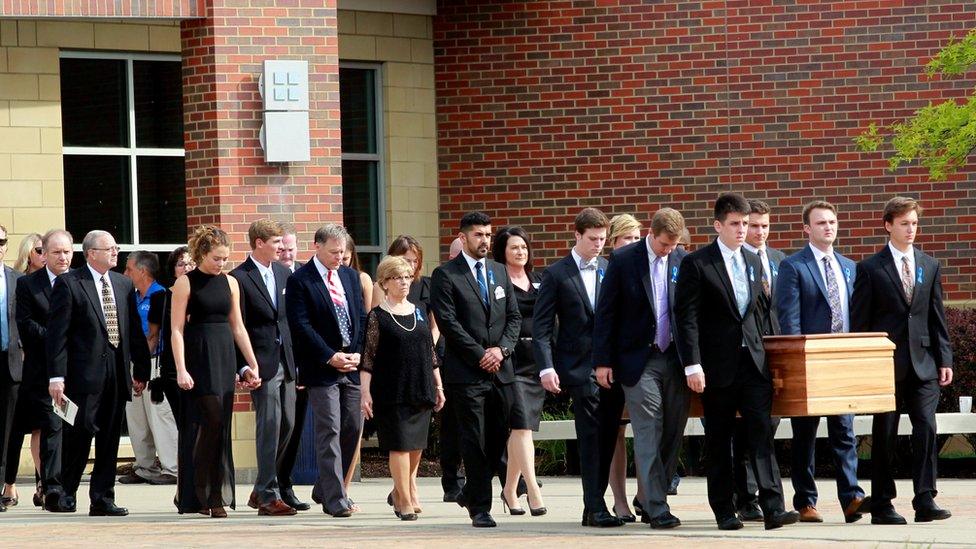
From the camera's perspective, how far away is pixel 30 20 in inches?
659

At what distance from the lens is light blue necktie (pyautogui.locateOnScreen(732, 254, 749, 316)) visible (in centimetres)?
1065

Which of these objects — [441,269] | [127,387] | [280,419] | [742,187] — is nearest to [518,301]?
[441,269]

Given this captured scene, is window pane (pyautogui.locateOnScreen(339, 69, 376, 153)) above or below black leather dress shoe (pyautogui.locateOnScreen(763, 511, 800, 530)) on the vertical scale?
above

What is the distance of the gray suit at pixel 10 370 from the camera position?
13.2m

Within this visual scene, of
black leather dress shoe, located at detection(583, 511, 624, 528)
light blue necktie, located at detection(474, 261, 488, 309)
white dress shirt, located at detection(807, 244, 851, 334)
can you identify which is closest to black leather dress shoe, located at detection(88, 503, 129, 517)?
light blue necktie, located at detection(474, 261, 488, 309)

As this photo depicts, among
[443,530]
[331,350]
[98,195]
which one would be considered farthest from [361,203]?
[443,530]

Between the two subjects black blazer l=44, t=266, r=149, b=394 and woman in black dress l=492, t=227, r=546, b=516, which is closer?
woman in black dress l=492, t=227, r=546, b=516

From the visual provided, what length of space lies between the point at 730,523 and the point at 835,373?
1082 millimetres

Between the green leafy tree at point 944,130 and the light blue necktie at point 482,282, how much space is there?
548cm

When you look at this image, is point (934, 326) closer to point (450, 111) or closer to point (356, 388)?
point (356, 388)

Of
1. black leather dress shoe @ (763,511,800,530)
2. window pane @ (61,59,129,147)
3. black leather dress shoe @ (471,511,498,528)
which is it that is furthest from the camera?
window pane @ (61,59,129,147)

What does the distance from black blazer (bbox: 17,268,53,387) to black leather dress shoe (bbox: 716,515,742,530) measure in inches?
203

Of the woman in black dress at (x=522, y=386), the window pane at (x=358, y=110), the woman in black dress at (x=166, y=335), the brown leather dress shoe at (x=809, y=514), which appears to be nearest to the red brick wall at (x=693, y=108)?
the window pane at (x=358, y=110)

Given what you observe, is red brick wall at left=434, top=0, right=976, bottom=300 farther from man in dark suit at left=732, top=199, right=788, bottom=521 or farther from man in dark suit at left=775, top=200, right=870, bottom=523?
man in dark suit at left=732, top=199, right=788, bottom=521
